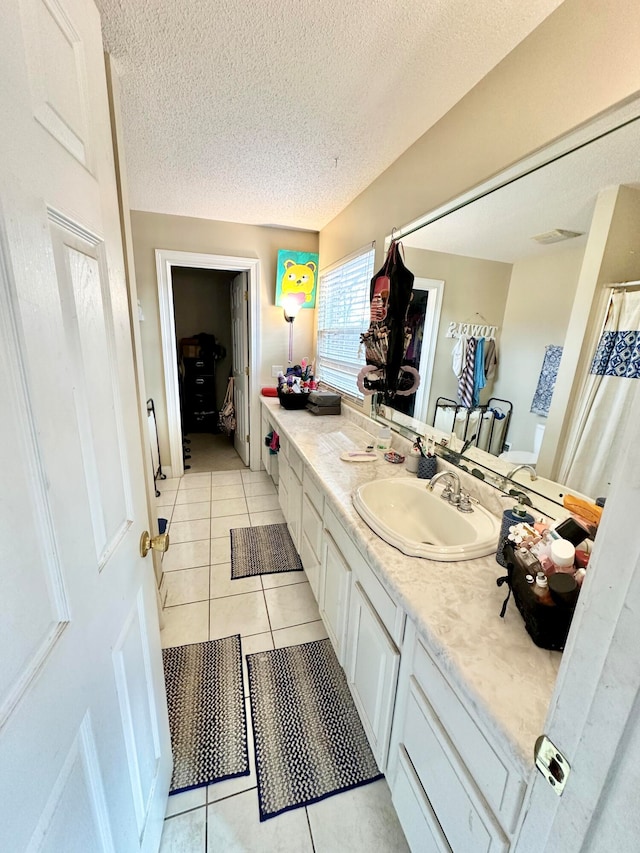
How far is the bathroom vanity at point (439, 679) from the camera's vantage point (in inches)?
23.7

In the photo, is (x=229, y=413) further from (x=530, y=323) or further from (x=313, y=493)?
(x=530, y=323)

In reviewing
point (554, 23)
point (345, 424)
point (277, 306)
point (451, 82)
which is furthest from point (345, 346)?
point (554, 23)

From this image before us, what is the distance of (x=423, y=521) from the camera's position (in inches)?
54.4

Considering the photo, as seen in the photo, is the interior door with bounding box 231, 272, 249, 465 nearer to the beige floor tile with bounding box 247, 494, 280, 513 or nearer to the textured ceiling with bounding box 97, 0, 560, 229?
the beige floor tile with bounding box 247, 494, 280, 513

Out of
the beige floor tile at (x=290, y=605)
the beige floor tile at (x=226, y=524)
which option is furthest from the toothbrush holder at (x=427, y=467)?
the beige floor tile at (x=226, y=524)

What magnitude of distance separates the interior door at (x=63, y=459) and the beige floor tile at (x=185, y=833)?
307 millimetres

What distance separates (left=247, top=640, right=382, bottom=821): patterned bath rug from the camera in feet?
3.82

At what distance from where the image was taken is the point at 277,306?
11.0 ft

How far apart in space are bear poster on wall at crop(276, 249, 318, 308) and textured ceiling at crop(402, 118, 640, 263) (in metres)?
1.93

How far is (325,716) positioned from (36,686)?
53.3 inches

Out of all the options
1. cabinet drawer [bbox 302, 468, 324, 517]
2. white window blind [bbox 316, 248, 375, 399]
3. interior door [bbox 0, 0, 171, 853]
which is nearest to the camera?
interior door [bbox 0, 0, 171, 853]

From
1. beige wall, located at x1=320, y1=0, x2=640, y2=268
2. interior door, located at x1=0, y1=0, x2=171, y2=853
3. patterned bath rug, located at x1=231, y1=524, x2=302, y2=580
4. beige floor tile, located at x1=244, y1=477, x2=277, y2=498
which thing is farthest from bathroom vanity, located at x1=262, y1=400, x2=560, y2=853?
beige floor tile, located at x1=244, y1=477, x2=277, y2=498

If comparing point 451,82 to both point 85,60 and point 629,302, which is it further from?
point 85,60

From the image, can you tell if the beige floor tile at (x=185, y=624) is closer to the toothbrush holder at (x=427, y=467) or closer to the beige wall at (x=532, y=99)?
the toothbrush holder at (x=427, y=467)
